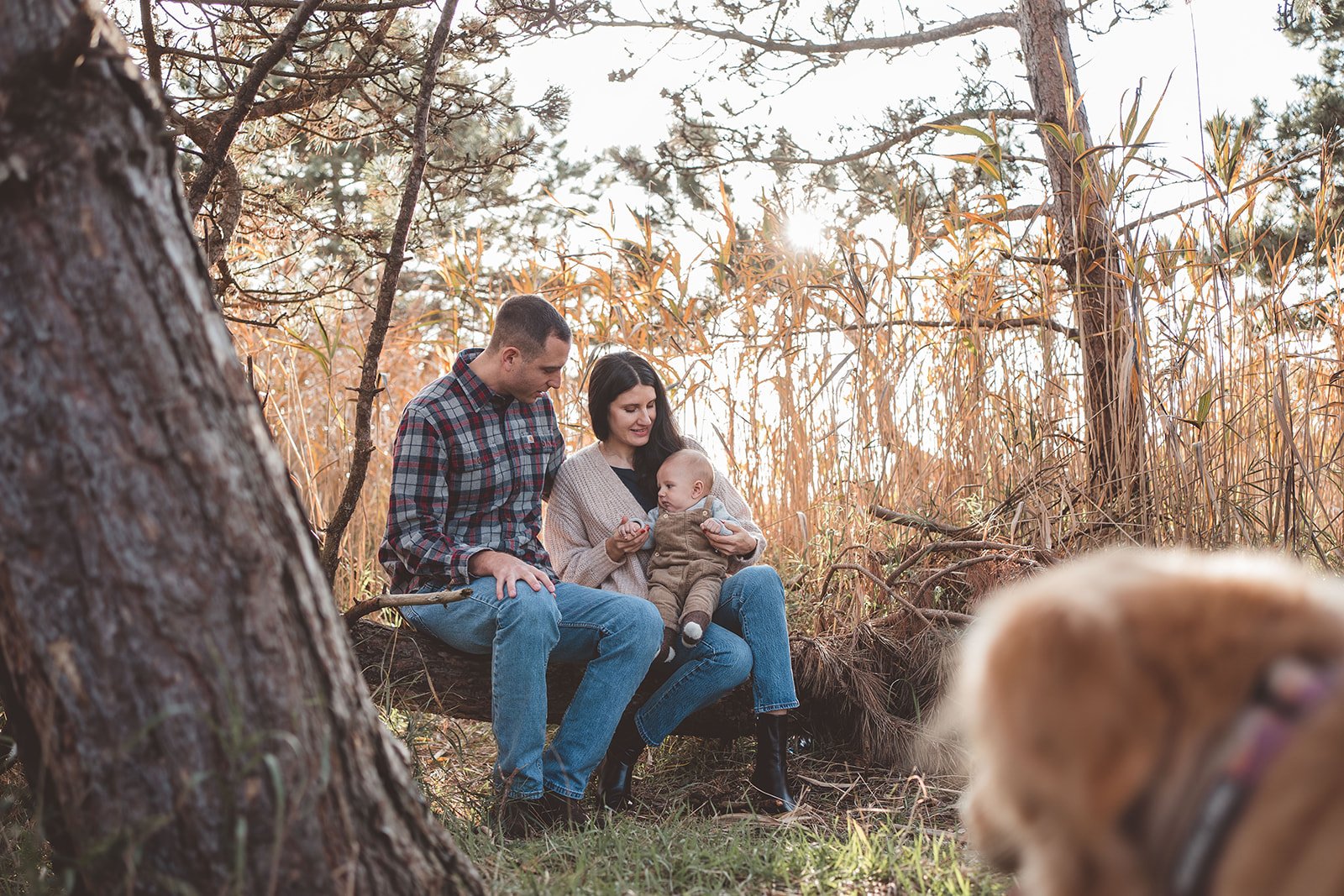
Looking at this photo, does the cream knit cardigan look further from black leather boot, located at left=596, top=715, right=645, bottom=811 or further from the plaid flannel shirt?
black leather boot, located at left=596, top=715, right=645, bottom=811

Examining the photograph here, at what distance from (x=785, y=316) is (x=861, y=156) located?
2574 millimetres

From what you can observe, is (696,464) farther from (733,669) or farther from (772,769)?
(772,769)

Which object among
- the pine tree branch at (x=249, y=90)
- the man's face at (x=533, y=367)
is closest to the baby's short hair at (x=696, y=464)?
the man's face at (x=533, y=367)

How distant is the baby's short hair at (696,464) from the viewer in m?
3.03

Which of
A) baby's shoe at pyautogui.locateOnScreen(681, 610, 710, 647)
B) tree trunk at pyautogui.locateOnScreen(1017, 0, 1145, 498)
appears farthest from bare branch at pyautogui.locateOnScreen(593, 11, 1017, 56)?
baby's shoe at pyautogui.locateOnScreen(681, 610, 710, 647)

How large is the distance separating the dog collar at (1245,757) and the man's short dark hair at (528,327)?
225 cm

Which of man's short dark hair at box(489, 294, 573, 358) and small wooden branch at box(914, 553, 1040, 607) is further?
small wooden branch at box(914, 553, 1040, 607)

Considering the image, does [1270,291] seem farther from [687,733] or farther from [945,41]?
[945,41]

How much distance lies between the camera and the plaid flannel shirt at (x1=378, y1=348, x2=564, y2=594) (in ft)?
8.58

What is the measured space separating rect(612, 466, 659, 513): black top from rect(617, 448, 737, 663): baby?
0.17 feet

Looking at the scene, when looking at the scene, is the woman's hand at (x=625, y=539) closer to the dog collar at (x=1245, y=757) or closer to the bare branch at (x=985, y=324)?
the bare branch at (x=985, y=324)

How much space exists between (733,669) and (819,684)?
41 cm

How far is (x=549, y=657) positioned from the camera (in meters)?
2.60

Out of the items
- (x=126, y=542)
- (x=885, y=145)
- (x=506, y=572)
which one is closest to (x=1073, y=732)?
(x=126, y=542)
